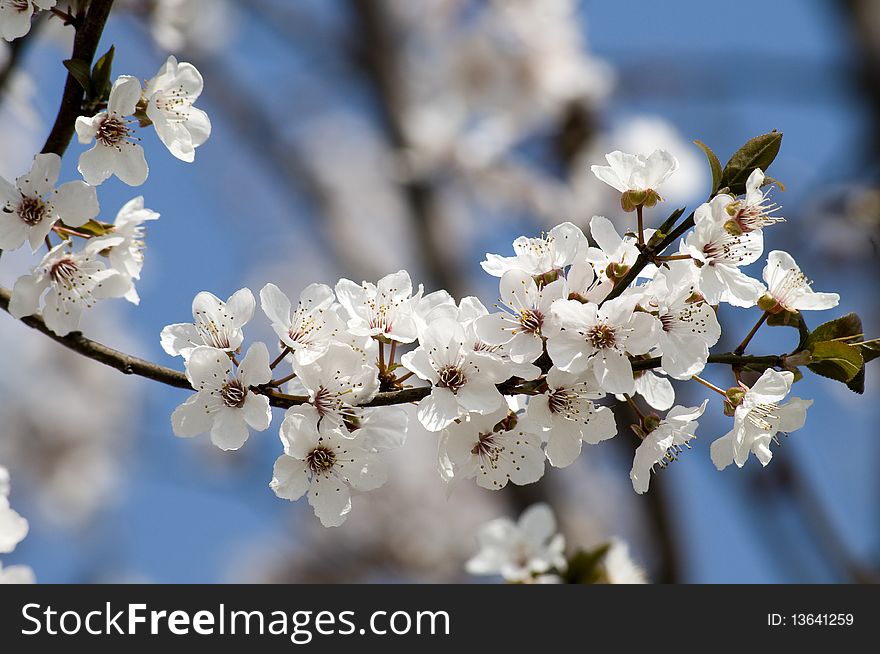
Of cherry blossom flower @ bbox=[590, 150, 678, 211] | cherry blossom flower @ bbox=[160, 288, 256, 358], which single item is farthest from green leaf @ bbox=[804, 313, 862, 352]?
cherry blossom flower @ bbox=[160, 288, 256, 358]

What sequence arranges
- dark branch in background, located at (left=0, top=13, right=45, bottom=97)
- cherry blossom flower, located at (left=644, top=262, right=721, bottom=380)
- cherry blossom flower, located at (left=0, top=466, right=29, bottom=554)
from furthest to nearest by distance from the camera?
dark branch in background, located at (left=0, top=13, right=45, bottom=97)
cherry blossom flower, located at (left=0, top=466, right=29, bottom=554)
cherry blossom flower, located at (left=644, top=262, right=721, bottom=380)

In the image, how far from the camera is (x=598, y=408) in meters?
1.16

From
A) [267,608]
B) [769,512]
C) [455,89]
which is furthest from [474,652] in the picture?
[455,89]

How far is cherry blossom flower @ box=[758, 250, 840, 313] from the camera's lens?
1198 mm

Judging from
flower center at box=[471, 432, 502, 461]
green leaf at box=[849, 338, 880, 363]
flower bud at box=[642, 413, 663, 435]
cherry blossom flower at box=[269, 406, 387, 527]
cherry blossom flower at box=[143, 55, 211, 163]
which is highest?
cherry blossom flower at box=[143, 55, 211, 163]

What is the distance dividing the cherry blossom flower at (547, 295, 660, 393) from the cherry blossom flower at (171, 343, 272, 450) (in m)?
0.36

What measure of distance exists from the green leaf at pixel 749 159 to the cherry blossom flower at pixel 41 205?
2.63 feet

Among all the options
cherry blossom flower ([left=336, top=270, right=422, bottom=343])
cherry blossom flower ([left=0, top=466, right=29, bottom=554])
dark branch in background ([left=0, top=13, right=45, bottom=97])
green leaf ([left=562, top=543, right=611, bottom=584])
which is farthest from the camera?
green leaf ([left=562, top=543, right=611, bottom=584])

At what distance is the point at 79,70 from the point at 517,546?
117 cm

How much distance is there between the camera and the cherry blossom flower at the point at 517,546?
1.77 metres

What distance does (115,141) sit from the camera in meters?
1.19

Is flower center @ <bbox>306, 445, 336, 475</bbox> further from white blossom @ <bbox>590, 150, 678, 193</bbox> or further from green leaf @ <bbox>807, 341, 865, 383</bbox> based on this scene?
green leaf @ <bbox>807, 341, 865, 383</bbox>

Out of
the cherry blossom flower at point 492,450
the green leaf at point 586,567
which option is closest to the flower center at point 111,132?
the cherry blossom flower at point 492,450

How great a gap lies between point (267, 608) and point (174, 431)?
708 millimetres
